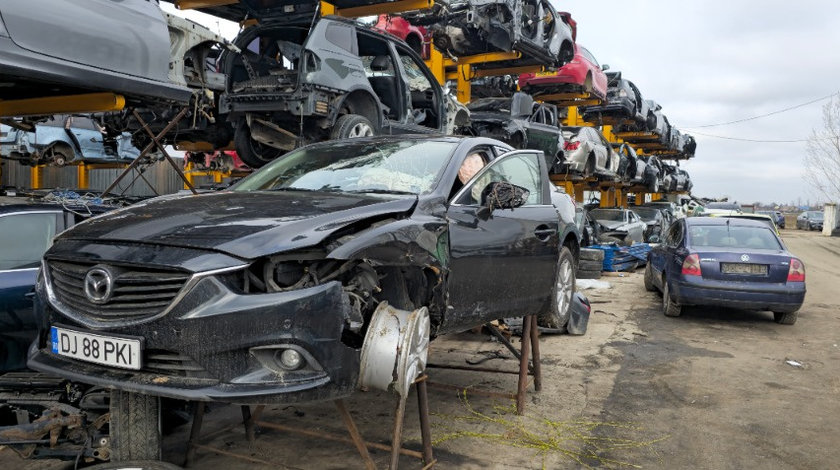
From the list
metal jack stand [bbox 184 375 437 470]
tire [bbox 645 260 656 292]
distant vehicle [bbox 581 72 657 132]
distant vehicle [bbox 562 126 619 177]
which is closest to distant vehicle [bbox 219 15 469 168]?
metal jack stand [bbox 184 375 437 470]

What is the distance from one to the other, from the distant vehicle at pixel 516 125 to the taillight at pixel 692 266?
4237 mm

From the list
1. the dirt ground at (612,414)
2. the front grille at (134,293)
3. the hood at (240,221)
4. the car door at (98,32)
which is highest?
the car door at (98,32)

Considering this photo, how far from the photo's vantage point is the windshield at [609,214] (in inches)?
676

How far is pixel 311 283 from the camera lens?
2.60m

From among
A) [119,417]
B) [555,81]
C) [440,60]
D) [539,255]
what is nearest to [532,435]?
[539,255]

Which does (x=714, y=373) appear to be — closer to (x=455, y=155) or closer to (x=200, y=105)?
(x=455, y=155)

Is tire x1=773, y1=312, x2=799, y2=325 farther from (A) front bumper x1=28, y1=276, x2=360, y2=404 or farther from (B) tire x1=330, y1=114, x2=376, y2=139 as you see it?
(A) front bumper x1=28, y1=276, x2=360, y2=404

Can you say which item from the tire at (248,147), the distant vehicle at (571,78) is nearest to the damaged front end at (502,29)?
the distant vehicle at (571,78)

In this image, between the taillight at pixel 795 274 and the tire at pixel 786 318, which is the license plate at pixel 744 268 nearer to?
the taillight at pixel 795 274

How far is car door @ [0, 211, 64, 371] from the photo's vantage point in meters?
3.91

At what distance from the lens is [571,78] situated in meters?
15.8

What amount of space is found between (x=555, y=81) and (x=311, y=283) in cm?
1445

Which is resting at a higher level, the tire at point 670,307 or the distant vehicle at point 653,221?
the distant vehicle at point 653,221

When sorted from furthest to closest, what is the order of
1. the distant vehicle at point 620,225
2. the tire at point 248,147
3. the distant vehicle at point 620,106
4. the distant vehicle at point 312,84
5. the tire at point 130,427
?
the distant vehicle at point 620,106 → the distant vehicle at point 620,225 → the tire at point 248,147 → the distant vehicle at point 312,84 → the tire at point 130,427
